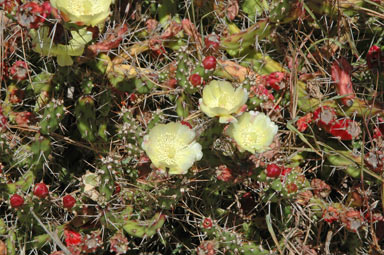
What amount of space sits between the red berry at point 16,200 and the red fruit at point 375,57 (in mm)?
1493

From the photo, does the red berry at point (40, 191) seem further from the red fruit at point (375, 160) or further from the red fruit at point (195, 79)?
the red fruit at point (375, 160)

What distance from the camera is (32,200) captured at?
182 centimetres

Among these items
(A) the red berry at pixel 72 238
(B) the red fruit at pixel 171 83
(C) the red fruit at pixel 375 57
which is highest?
(C) the red fruit at pixel 375 57

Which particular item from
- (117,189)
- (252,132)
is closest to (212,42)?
(252,132)

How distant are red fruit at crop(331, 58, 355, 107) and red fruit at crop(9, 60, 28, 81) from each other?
1250mm

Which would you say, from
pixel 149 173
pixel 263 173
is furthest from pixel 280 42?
pixel 149 173

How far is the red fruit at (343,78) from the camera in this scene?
2.09 metres

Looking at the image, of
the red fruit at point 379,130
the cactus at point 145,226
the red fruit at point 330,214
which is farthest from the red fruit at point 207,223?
the red fruit at point 379,130

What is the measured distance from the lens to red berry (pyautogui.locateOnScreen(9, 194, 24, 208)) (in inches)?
69.0

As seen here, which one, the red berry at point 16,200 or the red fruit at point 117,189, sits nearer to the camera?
the red berry at point 16,200

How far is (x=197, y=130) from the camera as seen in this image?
178 cm

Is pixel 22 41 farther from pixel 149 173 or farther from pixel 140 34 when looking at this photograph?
pixel 149 173

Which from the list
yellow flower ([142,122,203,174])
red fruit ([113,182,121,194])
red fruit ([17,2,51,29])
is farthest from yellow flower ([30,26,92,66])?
red fruit ([113,182,121,194])

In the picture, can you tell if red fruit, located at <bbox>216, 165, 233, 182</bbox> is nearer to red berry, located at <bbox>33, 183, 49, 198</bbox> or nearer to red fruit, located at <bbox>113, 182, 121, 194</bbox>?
red fruit, located at <bbox>113, 182, 121, 194</bbox>
